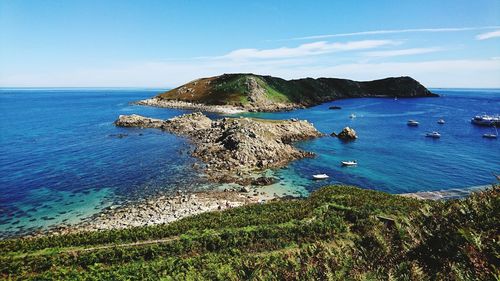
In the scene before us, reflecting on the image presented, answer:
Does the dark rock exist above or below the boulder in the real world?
below

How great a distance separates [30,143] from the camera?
88125 mm

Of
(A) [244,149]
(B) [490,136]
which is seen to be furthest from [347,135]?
(B) [490,136]

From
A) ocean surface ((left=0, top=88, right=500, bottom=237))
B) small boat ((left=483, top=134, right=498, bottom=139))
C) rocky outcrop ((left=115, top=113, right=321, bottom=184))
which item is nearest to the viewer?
ocean surface ((left=0, top=88, right=500, bottom=237))

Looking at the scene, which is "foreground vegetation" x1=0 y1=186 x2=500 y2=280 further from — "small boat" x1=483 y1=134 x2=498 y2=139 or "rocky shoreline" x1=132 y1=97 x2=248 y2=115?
"rocky shoreline" x1=132 y1=97 x2=248 y2=115

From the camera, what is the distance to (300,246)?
94.5ft

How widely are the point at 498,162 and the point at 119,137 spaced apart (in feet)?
321

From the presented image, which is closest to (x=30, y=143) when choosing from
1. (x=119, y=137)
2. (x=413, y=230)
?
(x=119, y=137)

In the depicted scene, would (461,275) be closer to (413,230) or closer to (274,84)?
(413,230)

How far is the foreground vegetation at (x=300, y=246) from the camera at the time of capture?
46.9 feet

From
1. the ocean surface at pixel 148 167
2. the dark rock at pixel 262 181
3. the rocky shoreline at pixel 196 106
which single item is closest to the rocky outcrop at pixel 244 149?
the dark rock at pixel 262 181

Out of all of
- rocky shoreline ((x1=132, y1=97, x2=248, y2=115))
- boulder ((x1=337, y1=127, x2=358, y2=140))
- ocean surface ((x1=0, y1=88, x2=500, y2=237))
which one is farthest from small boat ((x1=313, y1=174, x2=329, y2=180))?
rocky shoreline ((x1=132, y1=97, x2=248, y2=115))

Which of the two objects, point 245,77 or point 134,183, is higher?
point 245,77

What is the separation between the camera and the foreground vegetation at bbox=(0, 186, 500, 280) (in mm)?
14289

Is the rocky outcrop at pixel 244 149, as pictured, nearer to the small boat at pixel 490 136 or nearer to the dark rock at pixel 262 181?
the dark rock at pixel 262 181
